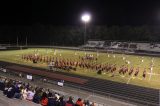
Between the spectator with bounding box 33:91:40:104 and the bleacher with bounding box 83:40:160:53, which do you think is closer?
the spectator with bounding box 33:91:40:104

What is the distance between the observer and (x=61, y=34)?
88.9 m

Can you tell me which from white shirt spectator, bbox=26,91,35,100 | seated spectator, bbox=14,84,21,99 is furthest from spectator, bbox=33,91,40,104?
seated spectator, bbox=14,84,21,99

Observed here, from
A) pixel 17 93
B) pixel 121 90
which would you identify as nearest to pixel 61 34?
pixel 121 90

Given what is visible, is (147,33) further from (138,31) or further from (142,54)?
(142,54)

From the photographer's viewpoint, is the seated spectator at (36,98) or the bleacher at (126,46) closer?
the seated spectator at (36,98)

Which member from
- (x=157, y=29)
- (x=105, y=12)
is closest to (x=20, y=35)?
(x=105, y=12)

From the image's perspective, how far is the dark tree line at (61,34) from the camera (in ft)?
267

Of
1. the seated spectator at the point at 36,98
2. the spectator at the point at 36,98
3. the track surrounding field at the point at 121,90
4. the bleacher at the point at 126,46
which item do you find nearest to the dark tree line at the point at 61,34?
the bleacher at the point at 126,46

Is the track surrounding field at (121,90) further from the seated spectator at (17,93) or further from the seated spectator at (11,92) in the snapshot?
the seated spectator at (11,92)

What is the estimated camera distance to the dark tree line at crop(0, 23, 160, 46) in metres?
81.5

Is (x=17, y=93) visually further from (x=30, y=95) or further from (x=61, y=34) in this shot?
(x=61, y=34)

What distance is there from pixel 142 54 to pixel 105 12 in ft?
88.6

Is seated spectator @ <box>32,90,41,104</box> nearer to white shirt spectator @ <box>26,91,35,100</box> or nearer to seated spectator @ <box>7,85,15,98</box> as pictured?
white shirt spectator @ <box>26,91,35,100</box>

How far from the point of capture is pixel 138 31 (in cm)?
7838
